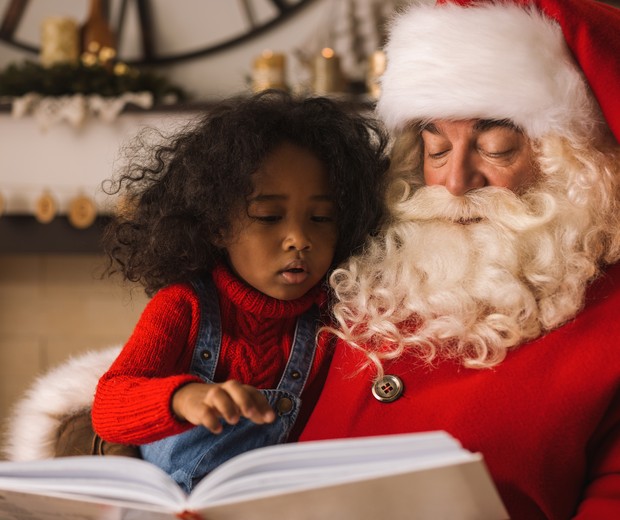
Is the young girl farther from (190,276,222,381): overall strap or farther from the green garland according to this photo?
the green garland

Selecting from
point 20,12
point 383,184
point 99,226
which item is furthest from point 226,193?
point 20,12

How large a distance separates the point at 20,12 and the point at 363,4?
4.77 ft

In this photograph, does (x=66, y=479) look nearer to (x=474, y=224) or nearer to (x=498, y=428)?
(x=498, y=428)

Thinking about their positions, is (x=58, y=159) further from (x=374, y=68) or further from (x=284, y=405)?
(x=284, y=405)

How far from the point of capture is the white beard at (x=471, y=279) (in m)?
1.22

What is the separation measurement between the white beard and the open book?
1.22ft

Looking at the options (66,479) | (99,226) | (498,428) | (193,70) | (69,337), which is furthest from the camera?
(69,337)

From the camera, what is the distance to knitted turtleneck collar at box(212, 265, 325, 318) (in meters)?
1.34

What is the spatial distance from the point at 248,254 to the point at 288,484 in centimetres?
57

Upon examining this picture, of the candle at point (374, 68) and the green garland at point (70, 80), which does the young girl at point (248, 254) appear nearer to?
the candle at point (374, 68)

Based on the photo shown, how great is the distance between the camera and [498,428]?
1.13 meters

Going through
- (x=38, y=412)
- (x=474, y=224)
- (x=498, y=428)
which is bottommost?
(x=38, y=412)

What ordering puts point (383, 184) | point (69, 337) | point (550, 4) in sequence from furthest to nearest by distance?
point (69, 337)
point (383, 184)
point (550, 4)

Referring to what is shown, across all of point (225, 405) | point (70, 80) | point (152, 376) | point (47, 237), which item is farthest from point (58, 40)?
point (225, 405)
